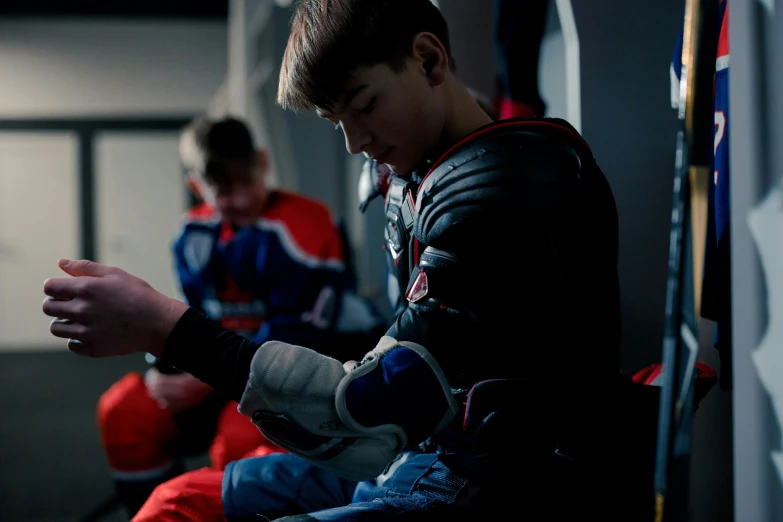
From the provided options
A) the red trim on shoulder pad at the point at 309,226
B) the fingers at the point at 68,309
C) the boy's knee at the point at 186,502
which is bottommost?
the boy's knee at the point at 186,502

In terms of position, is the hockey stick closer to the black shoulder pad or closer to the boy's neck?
the black shoulder pad

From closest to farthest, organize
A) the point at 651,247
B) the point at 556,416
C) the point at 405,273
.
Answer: the point at 556,416, the point at 405,273, the point at 651,247

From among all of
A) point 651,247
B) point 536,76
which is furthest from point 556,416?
point 536,76

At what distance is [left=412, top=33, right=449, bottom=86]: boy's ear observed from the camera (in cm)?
64

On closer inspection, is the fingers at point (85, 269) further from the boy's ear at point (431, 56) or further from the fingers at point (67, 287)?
the boy's ear at point (431, 56)

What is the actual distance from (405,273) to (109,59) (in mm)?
5233

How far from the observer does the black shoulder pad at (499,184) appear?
532 millimetres

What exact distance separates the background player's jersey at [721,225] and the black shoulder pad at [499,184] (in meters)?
0.16

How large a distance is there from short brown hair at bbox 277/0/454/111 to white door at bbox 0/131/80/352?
5065mm

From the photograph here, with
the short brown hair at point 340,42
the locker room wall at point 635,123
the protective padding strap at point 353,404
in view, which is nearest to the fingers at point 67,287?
the protective padding strap at point 353,404

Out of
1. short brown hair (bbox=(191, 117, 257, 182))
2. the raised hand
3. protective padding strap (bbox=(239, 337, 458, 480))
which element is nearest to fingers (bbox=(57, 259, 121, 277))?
the raised hand

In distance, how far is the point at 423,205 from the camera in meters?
0.58

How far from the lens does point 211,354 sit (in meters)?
0.56

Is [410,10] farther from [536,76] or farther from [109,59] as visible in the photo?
[109,59]
